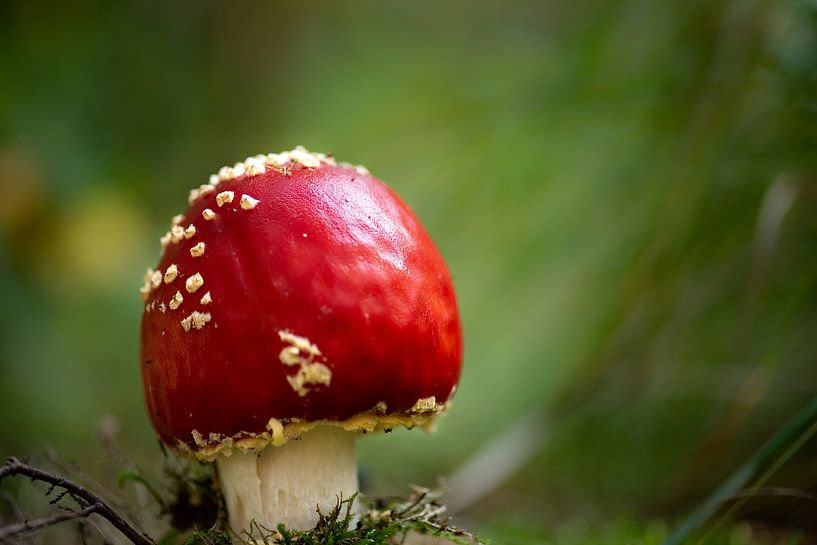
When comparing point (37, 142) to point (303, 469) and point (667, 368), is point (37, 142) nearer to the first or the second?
point (303, 469)

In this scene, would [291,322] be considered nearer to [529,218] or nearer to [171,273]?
[171,273]

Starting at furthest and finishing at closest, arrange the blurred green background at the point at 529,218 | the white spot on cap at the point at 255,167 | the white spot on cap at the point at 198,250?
the blurred green background at the point at 529,218, the white spot on cap at the point at 255,167, the white spot on cap at the point at 198,250

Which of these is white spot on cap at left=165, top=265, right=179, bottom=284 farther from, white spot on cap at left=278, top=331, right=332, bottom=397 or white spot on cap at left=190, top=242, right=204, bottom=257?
white spot on cap at left=278, top=331, right=332, bottom=397

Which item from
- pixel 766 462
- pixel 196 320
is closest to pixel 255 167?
pixel 196 320

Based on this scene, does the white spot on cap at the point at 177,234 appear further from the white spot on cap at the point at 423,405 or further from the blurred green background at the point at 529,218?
the blurred green background at the point at 529,218

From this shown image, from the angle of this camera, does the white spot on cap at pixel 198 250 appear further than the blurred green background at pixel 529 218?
No

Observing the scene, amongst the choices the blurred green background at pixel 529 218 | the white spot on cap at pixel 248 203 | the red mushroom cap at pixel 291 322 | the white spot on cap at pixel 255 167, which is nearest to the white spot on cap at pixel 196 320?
the red mushroom cap at pixel 291 322
